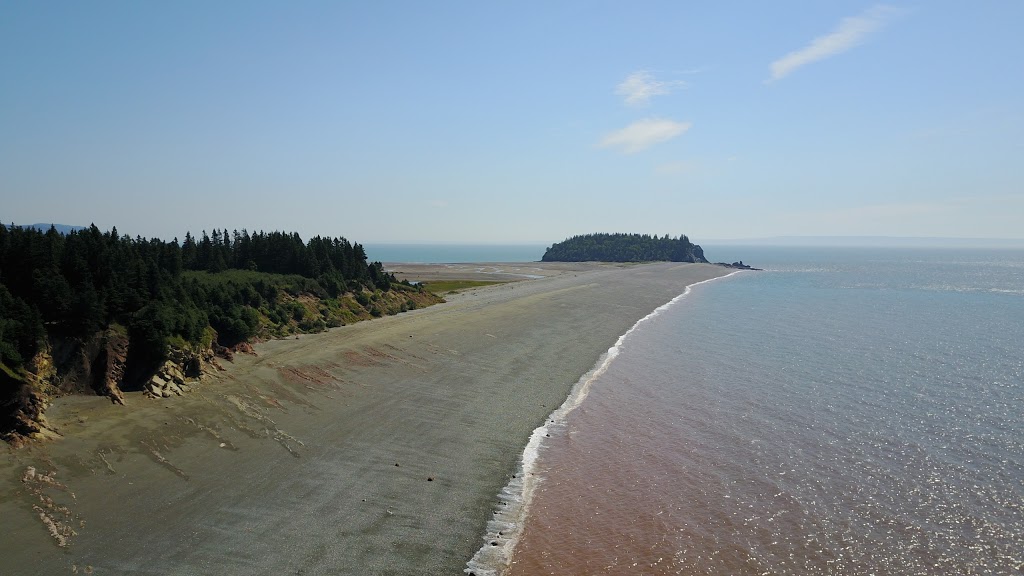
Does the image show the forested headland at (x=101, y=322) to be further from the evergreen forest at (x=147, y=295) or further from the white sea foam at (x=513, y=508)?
the white sea foam at (x=513, y=508)

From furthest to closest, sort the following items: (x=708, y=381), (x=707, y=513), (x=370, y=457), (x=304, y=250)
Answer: (x=304, y=250)
(x=708, y=381)
(x=370, y=457)
(x=707, y=513)

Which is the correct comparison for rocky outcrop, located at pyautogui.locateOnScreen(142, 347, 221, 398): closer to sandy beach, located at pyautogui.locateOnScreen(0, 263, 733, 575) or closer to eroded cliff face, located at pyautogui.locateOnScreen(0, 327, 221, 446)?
eroded cliff face, located at pyautogui.locateOnScreen(0, 327, 221, 446)

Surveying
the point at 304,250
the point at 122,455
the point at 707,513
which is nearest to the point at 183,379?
the point at 122,455

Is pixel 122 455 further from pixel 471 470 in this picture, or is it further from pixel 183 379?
pixel 471 470

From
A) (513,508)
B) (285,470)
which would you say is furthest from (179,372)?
(513,508)

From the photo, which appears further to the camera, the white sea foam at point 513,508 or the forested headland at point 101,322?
the forested headland at point 101,322

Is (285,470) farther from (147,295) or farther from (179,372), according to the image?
(147,295)

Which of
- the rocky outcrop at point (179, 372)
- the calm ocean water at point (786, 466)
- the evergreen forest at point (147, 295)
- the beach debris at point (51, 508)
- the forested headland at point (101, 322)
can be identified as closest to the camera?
the beach debris at point (51, 508)

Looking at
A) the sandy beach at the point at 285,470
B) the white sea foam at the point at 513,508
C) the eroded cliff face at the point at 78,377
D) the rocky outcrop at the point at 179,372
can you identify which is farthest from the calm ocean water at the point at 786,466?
the eroded cliff face at the point at 78,377
